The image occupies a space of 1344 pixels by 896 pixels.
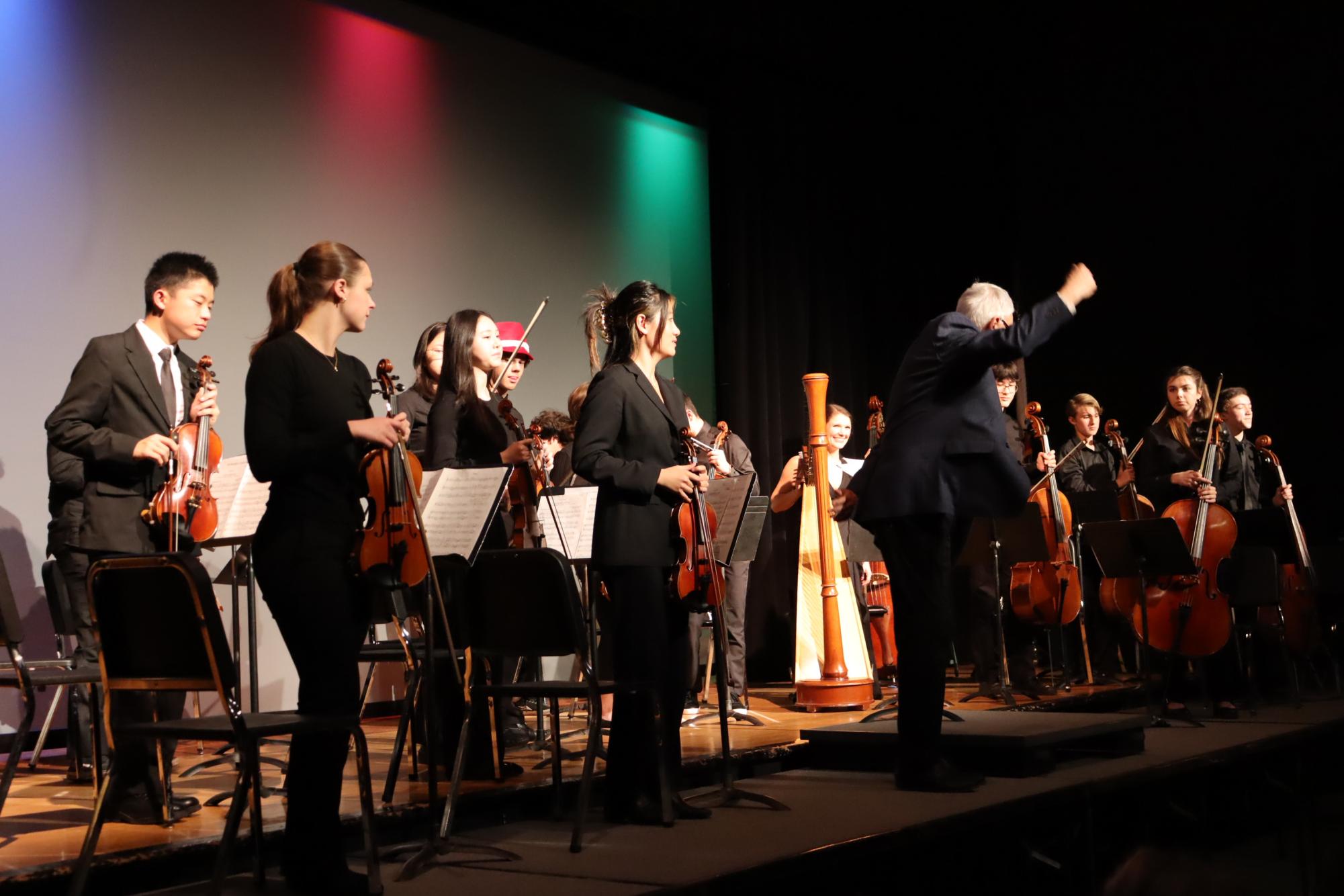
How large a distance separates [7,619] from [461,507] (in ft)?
3.75

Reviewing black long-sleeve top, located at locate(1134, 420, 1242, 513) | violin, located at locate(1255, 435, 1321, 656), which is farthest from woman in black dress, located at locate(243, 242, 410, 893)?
violin, located at locate(1255, 435, 1321, 656)

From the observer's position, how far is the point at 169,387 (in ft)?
12.6

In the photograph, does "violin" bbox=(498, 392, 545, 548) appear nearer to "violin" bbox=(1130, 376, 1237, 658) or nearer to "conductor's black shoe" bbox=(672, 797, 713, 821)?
"conductor's black shoe" bbox=(672, 797, 713, 821)

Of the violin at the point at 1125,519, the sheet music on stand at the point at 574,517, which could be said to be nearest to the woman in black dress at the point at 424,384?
the sheet music on stand at the point at 574,517

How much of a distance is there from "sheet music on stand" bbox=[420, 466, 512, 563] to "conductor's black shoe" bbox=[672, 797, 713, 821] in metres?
0.88

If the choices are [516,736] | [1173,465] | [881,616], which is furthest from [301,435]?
[1173,465]

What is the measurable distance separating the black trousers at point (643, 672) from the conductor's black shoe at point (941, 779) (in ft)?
2.44

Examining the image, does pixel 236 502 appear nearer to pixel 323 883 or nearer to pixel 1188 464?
pixel 323 883

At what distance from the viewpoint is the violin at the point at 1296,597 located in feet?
20.4

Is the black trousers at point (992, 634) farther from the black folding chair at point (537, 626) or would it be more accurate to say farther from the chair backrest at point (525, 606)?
the chair backrest at point (525, 606)

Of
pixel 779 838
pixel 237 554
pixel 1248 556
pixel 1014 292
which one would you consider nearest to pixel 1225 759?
pixel 1248 556

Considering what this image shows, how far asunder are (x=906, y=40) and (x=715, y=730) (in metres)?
4.82

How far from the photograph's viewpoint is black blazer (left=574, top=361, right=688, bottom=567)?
11.1ft

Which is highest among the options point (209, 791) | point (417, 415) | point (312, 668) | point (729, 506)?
point (417, 415)
